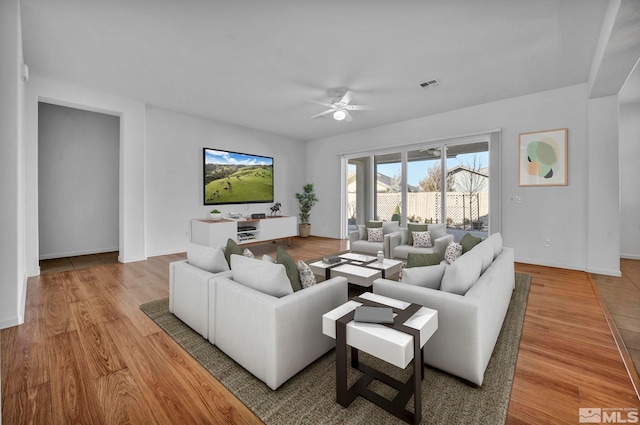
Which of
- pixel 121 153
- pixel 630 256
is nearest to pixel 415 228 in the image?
pixel 630 256

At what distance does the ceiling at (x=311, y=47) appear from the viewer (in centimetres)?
254

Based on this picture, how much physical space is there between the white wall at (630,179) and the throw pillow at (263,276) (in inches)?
260

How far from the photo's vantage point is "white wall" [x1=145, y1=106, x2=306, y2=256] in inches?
208

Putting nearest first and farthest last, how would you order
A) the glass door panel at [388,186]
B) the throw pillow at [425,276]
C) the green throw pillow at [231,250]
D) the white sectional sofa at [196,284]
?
the throw pillow at [425,276] < the white sectional sofa at [196,284] < the green throw pillow at [231,250] < the glass door panel at [388,186]

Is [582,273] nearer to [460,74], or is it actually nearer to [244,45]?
[460,74]

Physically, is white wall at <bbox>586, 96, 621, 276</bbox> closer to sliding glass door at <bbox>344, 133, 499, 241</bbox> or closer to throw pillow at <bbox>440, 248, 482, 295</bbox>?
sliding glass door at <bbox>344, 133, 499, 241</bbox>

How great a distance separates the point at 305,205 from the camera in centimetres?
781

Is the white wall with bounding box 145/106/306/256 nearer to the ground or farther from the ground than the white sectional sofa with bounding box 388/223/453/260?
farther from the ground

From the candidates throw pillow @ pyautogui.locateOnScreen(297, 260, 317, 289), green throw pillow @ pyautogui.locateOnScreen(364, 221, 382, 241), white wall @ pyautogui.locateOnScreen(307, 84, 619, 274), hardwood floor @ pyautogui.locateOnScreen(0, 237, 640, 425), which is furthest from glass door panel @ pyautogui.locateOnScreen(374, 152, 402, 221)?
throw pillow @ pyautogui.locateOnScreen(297, 260, 317, 289)

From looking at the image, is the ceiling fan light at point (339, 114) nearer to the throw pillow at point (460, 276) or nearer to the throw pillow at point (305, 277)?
the throw pillow at point (305, 277)

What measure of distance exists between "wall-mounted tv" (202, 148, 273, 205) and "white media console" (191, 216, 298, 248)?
2.35ft

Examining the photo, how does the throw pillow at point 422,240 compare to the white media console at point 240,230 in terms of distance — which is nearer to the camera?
the throw pillow at point 422,240

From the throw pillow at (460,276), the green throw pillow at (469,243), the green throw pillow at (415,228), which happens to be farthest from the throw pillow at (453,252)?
the green throw pillow at (415,228)

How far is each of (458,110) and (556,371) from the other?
15.6 ft
